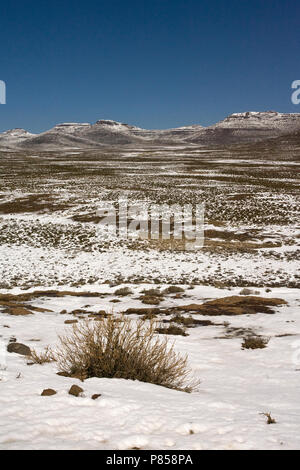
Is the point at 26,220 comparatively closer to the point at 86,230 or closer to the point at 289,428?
the point at 86,230

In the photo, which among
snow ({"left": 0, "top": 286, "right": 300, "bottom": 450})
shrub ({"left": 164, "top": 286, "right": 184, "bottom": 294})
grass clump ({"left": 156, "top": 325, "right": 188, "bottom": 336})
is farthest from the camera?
shrub ({"left": 164, "top": 286, "right": 184, "bottom": 294})

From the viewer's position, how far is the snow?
10.2 feet

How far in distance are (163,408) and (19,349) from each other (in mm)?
3315

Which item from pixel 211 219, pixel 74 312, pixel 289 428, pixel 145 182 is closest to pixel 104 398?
pixel 289 428

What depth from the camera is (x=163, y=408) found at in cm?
383

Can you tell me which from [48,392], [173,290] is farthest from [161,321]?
[48,392]

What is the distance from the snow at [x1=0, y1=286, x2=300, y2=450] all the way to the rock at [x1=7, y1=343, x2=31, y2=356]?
0.27 meters

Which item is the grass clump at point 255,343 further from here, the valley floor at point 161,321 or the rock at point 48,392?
the rock at point 48,392

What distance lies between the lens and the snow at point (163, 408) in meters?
3.12

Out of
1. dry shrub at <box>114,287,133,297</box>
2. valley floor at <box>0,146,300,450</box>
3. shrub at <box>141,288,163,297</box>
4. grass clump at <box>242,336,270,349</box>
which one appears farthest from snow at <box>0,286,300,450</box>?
dry shrub at <box>114,287,133,297</box>

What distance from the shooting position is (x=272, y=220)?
25156 millimetres

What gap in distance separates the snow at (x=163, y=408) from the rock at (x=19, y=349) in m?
0.27

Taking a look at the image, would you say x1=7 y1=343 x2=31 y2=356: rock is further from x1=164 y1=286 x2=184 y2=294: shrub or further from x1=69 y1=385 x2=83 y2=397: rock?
x1=164 y1=286 x2=184 y2=294: shrub
